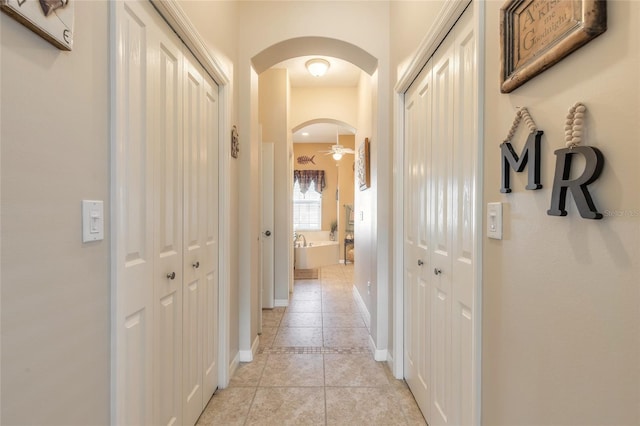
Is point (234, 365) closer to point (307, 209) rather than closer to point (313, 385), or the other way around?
point (313, 385)

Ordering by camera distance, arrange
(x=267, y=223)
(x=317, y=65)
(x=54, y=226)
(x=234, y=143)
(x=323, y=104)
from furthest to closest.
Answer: (x=323, y=104)
(x=267, y=223)
(x=317, y=65)
(x=234, y=143)
(x=54, y=226)

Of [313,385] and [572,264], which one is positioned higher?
[572,264]

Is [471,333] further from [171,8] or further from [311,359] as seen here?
[171,8]

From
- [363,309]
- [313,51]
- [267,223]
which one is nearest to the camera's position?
[313,51]

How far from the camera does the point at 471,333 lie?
117 centimetres

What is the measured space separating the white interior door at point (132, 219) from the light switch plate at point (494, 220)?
3.88 ft

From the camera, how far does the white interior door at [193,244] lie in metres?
1.55

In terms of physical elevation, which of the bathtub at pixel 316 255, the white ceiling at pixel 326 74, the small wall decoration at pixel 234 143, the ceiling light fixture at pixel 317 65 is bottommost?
the bathtub at pixel 316 255

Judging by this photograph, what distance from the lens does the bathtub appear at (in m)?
6.21

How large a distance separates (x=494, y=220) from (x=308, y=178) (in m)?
7.25

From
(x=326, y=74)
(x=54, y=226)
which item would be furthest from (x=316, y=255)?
(x=54, y=226)

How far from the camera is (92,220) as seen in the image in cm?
88

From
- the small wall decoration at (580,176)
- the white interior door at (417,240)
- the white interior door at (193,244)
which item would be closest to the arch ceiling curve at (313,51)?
the white interior door at (417,240)

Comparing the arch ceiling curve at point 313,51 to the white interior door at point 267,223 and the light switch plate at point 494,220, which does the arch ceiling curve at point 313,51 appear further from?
the light switch plate at point 494,220
